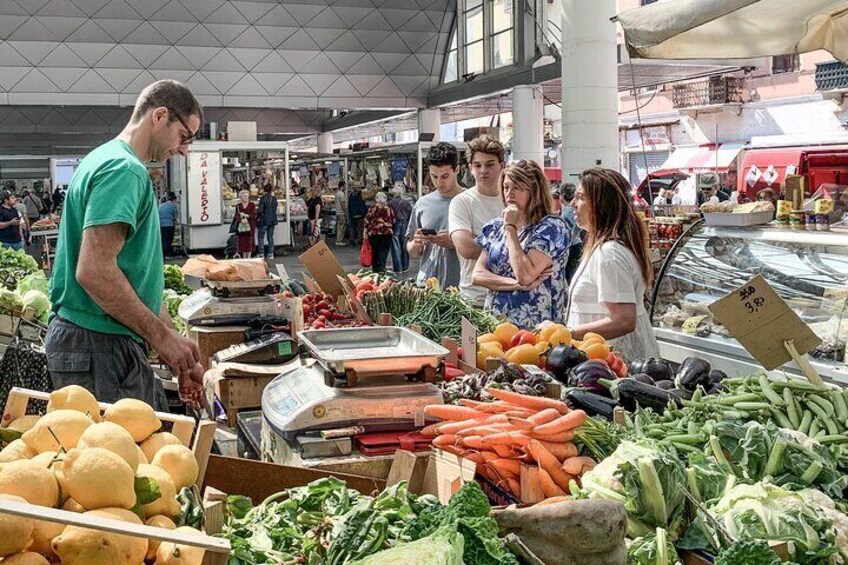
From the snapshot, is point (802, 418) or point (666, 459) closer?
point (666, 459)

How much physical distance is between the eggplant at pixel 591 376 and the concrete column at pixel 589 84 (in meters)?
8.77

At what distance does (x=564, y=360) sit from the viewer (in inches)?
140

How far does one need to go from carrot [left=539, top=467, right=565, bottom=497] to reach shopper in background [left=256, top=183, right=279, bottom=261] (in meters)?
18.0

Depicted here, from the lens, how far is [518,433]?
254 centimetres

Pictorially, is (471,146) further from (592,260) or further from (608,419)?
(608,419)

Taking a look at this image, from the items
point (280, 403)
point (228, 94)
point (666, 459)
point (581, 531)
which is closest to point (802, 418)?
point (666, 459)

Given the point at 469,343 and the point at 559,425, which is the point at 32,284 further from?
the point at 559,425

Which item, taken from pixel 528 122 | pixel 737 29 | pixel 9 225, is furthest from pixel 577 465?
pixel 528 122

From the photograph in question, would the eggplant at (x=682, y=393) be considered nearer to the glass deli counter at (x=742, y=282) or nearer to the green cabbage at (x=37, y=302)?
the glass deli counter at (x=742, y=282)

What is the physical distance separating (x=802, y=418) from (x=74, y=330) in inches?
101

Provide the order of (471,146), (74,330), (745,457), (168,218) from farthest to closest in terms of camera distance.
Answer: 1. (168,218)
2. (471,146)
3. (74,330)
4. (745,457)

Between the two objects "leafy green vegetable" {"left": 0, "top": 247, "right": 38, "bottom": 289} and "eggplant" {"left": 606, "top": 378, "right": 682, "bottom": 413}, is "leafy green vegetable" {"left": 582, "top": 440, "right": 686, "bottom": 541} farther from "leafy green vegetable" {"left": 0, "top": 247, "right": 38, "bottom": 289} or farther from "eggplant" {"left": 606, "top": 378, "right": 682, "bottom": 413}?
"leafy green vegetable" {"left": 0, "top": 247, "right": 38, "bottom": 289}

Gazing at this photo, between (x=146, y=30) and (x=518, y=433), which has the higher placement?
(x=146, y=30)

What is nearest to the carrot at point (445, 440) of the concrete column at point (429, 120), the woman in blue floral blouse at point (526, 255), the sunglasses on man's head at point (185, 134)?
the sunglasses on man's head at point (185, 134)
